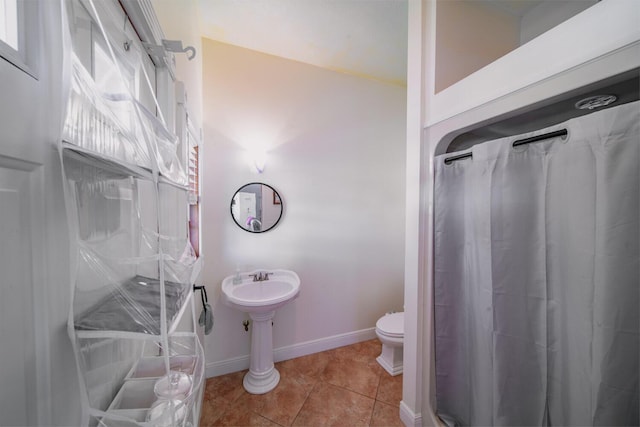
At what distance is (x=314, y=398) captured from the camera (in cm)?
167

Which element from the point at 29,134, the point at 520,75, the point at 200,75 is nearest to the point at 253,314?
the point at 29,134

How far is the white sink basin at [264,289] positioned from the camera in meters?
1.64

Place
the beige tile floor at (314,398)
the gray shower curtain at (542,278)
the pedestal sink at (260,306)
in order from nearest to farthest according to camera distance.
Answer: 1. the gray shower curtain at (542,278)
2. the beige tile floor at (314,398)
3. the pedestal sink at (260,306)

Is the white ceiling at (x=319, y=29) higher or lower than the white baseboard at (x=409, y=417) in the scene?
higher

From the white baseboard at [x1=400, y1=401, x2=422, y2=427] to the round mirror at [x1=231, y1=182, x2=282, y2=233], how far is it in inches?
63.4

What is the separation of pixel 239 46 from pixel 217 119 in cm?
65

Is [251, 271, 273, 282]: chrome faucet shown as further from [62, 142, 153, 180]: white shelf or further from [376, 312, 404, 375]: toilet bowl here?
[62, 142, 153, 180]: white shelf

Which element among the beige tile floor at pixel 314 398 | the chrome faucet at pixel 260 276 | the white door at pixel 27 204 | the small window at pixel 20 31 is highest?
the small window at pixel 20 31

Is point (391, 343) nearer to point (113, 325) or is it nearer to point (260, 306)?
point (260, 306)

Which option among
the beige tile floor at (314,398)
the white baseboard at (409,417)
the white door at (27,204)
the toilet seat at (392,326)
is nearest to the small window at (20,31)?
the white door at (27,204)

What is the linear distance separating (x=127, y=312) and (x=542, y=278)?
1404 mm

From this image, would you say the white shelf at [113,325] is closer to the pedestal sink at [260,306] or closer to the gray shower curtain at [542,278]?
the pedestal sink at [260,306]

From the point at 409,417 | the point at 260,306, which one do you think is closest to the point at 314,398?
the point at 409,417

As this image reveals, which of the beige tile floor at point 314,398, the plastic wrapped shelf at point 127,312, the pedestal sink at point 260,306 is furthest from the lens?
the pedestal sink at point 260,306
